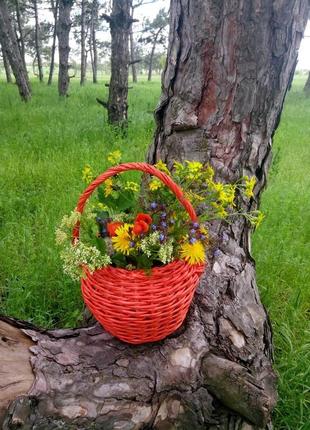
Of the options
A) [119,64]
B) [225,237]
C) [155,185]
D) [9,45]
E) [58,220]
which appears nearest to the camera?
[155,185]

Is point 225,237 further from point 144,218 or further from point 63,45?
point 63,45

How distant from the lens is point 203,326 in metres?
1.78

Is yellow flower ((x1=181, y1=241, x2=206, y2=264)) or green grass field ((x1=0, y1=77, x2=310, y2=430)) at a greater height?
Result: yellow flower ((x1=181, y1=241, x2=206, y2=264))

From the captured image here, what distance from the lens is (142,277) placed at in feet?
4.59

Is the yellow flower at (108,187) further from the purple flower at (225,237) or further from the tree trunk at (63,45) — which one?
the tree trunk at (63,45)

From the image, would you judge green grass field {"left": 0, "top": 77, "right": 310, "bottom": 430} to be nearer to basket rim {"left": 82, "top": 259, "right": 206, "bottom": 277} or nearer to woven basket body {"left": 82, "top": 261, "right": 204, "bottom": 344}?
woven basket body {"left": 82, "top": 261, "right": 204, "bottom": 344}

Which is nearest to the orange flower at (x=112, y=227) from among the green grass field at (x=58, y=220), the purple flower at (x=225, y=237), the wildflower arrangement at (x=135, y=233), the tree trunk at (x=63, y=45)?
the wildflower arrangement at (x=135, y=233)

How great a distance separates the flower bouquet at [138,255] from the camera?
1.39m

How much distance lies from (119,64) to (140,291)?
631 centimetres

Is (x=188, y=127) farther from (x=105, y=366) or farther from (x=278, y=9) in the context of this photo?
(x=105, y=366)

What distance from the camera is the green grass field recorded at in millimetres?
2270

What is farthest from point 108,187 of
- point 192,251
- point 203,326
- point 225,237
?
point 225,237

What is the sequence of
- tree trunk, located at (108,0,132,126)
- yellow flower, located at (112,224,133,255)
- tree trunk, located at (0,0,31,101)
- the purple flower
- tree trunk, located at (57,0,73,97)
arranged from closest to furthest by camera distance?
yellow flower, located at (112,224,133,255)
the purple flower
tree trunk, located at (108,0,132,126)
tree trunk, located at (0,0,31,101)
tree trunk, located at (57,0,73,97)

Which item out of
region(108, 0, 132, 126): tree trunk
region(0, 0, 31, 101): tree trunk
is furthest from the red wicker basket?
region(0, 0, 31, 101): tree trunk
